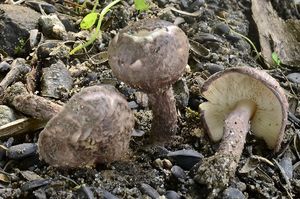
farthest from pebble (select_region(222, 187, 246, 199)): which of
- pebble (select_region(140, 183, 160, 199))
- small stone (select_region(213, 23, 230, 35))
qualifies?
small stone (select_region(213, 23, 230, 35))

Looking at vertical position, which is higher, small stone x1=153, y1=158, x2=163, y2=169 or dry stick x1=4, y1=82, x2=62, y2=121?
dry stick x1=4, y1=82, x2=62, y2=121

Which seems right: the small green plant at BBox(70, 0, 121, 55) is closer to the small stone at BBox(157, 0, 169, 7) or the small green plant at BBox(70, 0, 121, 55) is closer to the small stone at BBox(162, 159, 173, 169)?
the small stone at BBox(157, 0, 169, 7)

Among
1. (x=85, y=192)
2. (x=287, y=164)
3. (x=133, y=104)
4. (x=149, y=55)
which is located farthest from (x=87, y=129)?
(x=287, y=164)

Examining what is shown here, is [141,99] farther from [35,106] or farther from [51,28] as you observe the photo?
[51,28]

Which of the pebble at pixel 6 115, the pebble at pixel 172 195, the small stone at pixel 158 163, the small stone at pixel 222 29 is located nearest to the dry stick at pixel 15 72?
the pebble at pixel 6 115

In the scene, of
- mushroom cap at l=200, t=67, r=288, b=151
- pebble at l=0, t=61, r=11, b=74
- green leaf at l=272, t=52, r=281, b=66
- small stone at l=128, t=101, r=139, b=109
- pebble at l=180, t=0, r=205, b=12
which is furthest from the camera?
pebble at l=180, t=0, r=205, b=12

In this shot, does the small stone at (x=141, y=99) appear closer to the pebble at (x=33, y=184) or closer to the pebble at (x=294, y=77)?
the pebble at (x=33, y=184)
